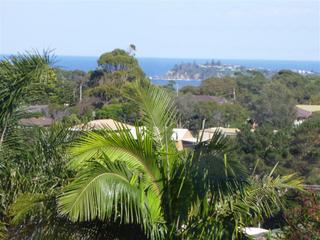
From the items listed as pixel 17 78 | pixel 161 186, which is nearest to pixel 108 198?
pixel 161 186

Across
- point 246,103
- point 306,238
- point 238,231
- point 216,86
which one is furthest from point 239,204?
point 216,86

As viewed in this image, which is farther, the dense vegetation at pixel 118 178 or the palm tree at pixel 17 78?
the palm tree at pixel 17 78

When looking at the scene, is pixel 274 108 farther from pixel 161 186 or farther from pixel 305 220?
pixel 161 186

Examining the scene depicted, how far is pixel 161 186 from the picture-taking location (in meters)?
5.00

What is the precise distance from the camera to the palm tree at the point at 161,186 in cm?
450

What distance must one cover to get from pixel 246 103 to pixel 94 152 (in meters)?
48.6

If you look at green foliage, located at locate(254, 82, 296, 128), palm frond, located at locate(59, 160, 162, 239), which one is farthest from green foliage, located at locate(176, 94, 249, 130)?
palm frond, located at locate(59, 160, 162, 239)

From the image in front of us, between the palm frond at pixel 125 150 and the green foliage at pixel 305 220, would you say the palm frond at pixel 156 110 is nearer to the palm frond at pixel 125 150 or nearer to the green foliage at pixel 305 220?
the palm frond at pixel 125 150

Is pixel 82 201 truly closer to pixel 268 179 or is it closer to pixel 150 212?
pixel 150 212

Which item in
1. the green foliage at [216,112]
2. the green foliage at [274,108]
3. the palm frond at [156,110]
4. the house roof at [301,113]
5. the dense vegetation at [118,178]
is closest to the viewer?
the dense vegetation at [118,178]

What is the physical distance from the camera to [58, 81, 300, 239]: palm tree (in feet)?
14.8

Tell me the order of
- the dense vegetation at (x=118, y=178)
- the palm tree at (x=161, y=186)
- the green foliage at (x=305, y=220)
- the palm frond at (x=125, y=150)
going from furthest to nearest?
the green foliage at (x=305, y=220) → the palm frond at (x=125, y=150) → the dense vegetation at (x=118, y=178) → the palm tree at (x=161, y=186)

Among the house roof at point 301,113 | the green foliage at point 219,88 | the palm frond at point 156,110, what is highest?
the palm frond at point 156,110

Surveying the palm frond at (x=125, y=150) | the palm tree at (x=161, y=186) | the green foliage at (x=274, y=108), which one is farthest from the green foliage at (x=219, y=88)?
the palm frond at (x=125, y=150)
